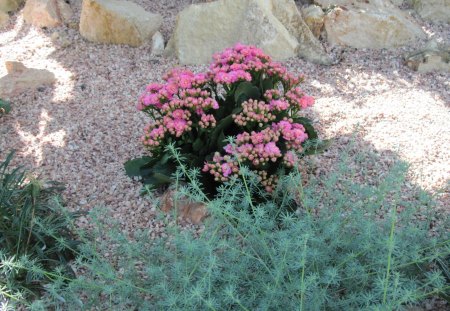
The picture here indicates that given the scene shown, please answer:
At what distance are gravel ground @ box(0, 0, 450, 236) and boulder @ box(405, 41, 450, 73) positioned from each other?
0.09 meters

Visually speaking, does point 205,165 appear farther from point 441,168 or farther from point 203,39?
point 203,39

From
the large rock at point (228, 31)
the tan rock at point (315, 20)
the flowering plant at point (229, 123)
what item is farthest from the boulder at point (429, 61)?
the flowering plant at point (229, 123)

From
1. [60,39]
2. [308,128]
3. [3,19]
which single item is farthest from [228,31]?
[3,19]

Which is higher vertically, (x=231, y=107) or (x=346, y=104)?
(x=231, y=107)

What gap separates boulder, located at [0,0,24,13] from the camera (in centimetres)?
575

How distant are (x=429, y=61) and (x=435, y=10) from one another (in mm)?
1390

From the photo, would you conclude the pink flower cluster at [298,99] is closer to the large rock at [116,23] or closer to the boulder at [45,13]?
the large rock at [116,23]

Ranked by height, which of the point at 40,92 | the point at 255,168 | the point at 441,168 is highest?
the point at 255,168

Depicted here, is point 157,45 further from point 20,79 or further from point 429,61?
point 429,61

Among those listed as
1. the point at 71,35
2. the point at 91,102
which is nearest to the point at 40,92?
the point at 91,102

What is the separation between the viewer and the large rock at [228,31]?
465cm

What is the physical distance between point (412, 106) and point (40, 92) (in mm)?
3168

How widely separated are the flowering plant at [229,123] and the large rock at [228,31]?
63.9 inches

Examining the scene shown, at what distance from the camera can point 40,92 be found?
4.36 meters
